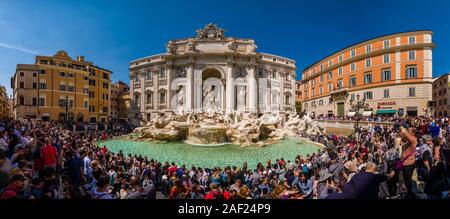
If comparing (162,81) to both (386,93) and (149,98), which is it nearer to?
(149,98)

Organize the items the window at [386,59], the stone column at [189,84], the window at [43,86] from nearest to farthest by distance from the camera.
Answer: the window at [43,86] < the window at [386,59] < the stone column at [189,84]

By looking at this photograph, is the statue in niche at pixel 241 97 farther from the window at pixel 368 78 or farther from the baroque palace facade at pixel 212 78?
the window at pixel 368 78

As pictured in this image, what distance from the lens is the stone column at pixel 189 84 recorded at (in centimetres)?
2516

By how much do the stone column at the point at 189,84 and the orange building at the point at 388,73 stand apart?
17486mm

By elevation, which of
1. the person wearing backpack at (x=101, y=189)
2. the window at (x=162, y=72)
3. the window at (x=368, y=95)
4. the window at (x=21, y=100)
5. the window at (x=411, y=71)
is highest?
the window at (x=162, y=72)

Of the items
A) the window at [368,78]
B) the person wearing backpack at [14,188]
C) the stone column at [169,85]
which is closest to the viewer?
the person wearing backpack at [14,188]

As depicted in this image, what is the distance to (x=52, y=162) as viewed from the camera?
11.8 feet

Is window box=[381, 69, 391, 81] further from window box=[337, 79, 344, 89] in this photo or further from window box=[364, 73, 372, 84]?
window box=[337, 79, 344, 89]

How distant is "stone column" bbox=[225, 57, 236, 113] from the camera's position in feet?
85.6

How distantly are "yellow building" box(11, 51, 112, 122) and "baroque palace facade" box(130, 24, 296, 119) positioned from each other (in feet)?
37.5

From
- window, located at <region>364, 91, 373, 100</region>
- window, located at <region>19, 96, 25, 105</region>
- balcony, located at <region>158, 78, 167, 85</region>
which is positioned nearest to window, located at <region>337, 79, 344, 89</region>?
window, located at <region>364, 91, 373, 100</region>

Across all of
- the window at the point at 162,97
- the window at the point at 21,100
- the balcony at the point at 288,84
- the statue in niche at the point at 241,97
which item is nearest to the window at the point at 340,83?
the balcony at the point at 288,84

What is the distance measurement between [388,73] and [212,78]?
20.1m
